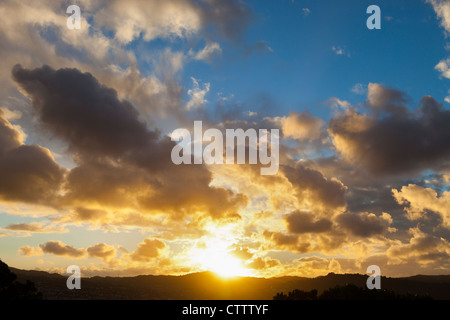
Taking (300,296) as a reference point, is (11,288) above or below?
above

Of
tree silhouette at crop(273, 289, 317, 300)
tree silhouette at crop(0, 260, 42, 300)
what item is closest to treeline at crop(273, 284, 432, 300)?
tree silhouette at crop(273, 289, 317, 300)

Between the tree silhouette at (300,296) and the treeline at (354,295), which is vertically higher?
the treeline at (354,295)

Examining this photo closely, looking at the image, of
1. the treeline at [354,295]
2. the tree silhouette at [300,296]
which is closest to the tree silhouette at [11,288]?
the tree silhouette at [300,296]

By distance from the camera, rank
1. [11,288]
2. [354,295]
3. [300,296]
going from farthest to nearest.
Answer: [300,296], [354,295], [11,288]

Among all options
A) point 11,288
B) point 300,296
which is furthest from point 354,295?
point 11,288

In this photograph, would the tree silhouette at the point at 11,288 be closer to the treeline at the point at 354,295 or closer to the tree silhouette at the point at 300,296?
the tree silhouette at the point at 300,296

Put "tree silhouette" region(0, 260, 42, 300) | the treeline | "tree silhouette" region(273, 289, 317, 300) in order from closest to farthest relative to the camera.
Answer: "tree silhouette" region(0, 260, 42, 300) < the treeline < "tree silhouette" region(273, 289, 317, 300)

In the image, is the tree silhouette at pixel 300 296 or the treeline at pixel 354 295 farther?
the tree silhouette at pixel 300 296

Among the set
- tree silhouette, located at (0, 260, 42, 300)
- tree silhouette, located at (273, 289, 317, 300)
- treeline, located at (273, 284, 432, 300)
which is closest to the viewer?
tree silhouette, located at (0, 260, 42, 300)

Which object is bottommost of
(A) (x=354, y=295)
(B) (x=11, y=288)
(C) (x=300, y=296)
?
(C) (x=300, y=296)

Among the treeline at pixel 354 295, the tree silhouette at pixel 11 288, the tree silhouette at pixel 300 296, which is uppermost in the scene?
the tree silhouette at pixel 11 288

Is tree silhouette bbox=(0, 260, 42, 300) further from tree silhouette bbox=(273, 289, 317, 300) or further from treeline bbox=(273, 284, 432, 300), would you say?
treeline bbox=(273, 284, 432, 300)

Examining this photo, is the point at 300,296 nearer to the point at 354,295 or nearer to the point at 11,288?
the point at 354,295
